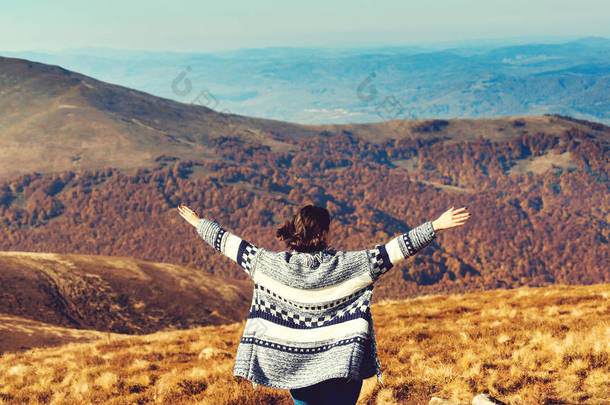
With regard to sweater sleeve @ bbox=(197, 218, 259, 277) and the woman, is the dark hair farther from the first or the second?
sweater sleeve @ bbox=(197, 218, 259, 277)

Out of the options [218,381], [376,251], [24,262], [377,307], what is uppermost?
[376,251]

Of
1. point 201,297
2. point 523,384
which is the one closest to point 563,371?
point 523,384

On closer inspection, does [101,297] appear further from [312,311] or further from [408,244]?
[408,244]

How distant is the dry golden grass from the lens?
9008 millimetres

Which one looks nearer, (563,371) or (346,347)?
(346,347)

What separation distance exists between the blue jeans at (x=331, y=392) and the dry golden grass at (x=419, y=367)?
4105 mm

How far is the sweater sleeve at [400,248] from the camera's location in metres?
4.87

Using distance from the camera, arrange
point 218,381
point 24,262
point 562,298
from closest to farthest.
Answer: point 218,381, point 562,298, point 24,262

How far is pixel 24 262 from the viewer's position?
52.8m

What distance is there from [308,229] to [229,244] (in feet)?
3.34

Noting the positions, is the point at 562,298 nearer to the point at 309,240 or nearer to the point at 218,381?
the point at 218,381

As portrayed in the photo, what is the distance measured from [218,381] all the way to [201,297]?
203 feet

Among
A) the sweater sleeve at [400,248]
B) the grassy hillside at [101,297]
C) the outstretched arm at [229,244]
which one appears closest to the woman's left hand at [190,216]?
the outstretched arm at [229,244]

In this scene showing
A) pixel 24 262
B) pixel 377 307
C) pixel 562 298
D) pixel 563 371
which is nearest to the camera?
pixel 563 371
